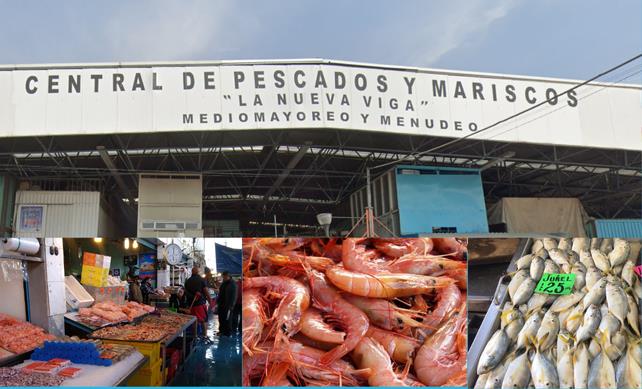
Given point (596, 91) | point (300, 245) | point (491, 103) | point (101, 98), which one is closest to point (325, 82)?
point (491, 103)

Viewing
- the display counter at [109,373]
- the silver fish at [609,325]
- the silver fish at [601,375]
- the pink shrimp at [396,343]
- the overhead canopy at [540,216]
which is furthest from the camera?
the overhead canopy at [540,216]

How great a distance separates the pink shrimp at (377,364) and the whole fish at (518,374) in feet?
3.96

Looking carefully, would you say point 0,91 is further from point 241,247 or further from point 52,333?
point 241,247

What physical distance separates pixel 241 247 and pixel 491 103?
14617 mm

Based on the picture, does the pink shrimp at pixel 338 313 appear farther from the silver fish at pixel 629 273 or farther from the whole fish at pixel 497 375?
the silver fish at pixel 629 273

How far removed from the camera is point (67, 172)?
71.9 feet

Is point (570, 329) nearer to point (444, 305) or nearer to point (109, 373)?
point (444, 305)

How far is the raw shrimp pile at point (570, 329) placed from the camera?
527 cm

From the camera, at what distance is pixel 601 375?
525 centimetres

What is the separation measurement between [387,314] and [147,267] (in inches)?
103

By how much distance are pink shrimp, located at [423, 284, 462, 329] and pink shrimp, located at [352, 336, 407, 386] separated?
0.57m

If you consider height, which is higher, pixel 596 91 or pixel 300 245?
pixel 596 91

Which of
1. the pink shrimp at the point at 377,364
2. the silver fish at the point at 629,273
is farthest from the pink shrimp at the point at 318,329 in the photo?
the silver fish at the point at 629,273

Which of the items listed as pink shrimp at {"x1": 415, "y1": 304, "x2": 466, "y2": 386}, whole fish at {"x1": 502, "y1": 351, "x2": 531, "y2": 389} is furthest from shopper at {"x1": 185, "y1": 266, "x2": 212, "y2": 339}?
whole fish at {"x1": 502, "y1": 351, "x2": 531, "y2": 389}
